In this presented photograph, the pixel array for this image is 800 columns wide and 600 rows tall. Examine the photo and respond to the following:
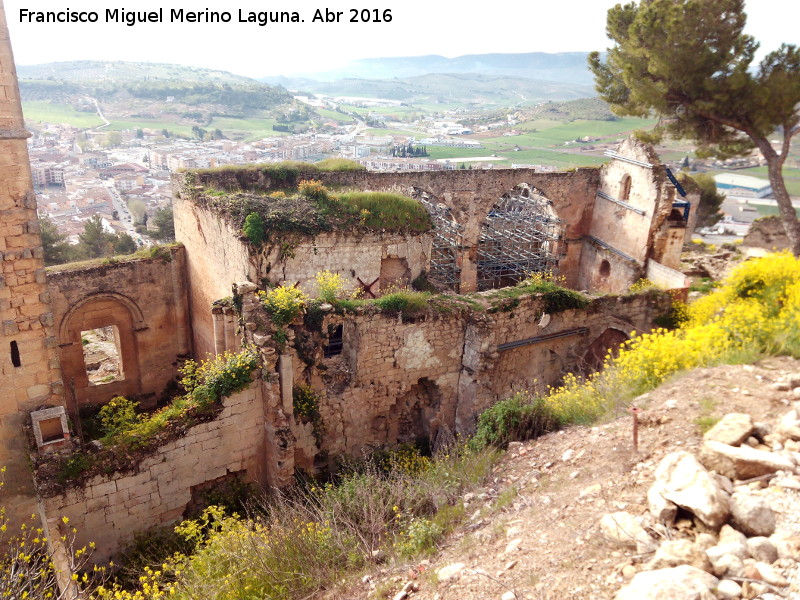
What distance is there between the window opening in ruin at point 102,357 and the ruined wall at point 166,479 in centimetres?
664

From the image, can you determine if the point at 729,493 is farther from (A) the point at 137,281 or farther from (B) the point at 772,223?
(B) the point at 772,223

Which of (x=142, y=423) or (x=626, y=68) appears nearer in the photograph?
(x=142, y=423)

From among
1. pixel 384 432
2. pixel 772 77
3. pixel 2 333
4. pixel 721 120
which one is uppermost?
pixel 772 77

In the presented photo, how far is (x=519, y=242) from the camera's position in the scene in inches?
835

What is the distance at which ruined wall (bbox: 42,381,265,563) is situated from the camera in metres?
7.46

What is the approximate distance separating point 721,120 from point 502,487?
13405 mm

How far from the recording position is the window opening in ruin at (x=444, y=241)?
19219 mm

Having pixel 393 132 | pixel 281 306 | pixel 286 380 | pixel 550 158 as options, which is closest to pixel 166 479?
pixel 286 380

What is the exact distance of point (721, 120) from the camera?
50.2 feet

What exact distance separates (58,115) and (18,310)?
287 ft

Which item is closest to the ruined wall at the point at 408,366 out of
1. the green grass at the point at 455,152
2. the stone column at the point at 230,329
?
the stone column at the point at 230,329

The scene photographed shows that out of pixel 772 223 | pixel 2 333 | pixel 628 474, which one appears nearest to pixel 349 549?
pixel 628 474

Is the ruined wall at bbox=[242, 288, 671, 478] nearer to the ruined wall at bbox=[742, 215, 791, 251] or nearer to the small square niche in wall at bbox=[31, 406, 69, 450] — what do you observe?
the small square niche in wall at bbox=[31, 406, 69, 450]

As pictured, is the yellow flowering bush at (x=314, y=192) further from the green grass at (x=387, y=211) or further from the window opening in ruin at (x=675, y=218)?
the window opening in ruin at (x=675, y=218)
